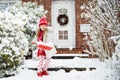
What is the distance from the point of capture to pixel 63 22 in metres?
19.1

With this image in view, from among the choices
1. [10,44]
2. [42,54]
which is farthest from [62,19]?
[42,54]

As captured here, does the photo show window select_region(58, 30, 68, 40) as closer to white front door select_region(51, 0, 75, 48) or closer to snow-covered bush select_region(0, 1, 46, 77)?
white front door select_region(51, 0, 75, 48)

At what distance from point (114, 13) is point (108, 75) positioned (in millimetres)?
1472

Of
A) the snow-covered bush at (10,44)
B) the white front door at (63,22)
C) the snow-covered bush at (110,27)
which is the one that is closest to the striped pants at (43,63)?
the snow-covered bush at (10,44)

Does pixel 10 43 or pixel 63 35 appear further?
pixel 63 35

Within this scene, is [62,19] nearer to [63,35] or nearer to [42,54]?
[63,35]

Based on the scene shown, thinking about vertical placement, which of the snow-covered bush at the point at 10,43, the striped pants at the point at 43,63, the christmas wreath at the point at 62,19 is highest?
the christmas wreath at the point at 62,19

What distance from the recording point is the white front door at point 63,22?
19062 mm

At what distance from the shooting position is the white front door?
750 inches

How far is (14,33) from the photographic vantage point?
484 inches

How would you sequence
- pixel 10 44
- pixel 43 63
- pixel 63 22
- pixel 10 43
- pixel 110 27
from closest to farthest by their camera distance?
pixel 110 27 → pixel 43 63 → pixel 10 44 → pixel 10 43 → pixel 63 22

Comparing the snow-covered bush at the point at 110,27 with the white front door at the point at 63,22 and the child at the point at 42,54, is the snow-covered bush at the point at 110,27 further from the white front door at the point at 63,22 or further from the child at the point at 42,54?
the white front door at the point at 63,22

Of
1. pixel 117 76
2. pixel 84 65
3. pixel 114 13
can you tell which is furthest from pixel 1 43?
pixel 117 76

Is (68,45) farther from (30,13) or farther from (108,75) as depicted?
(108,75)
